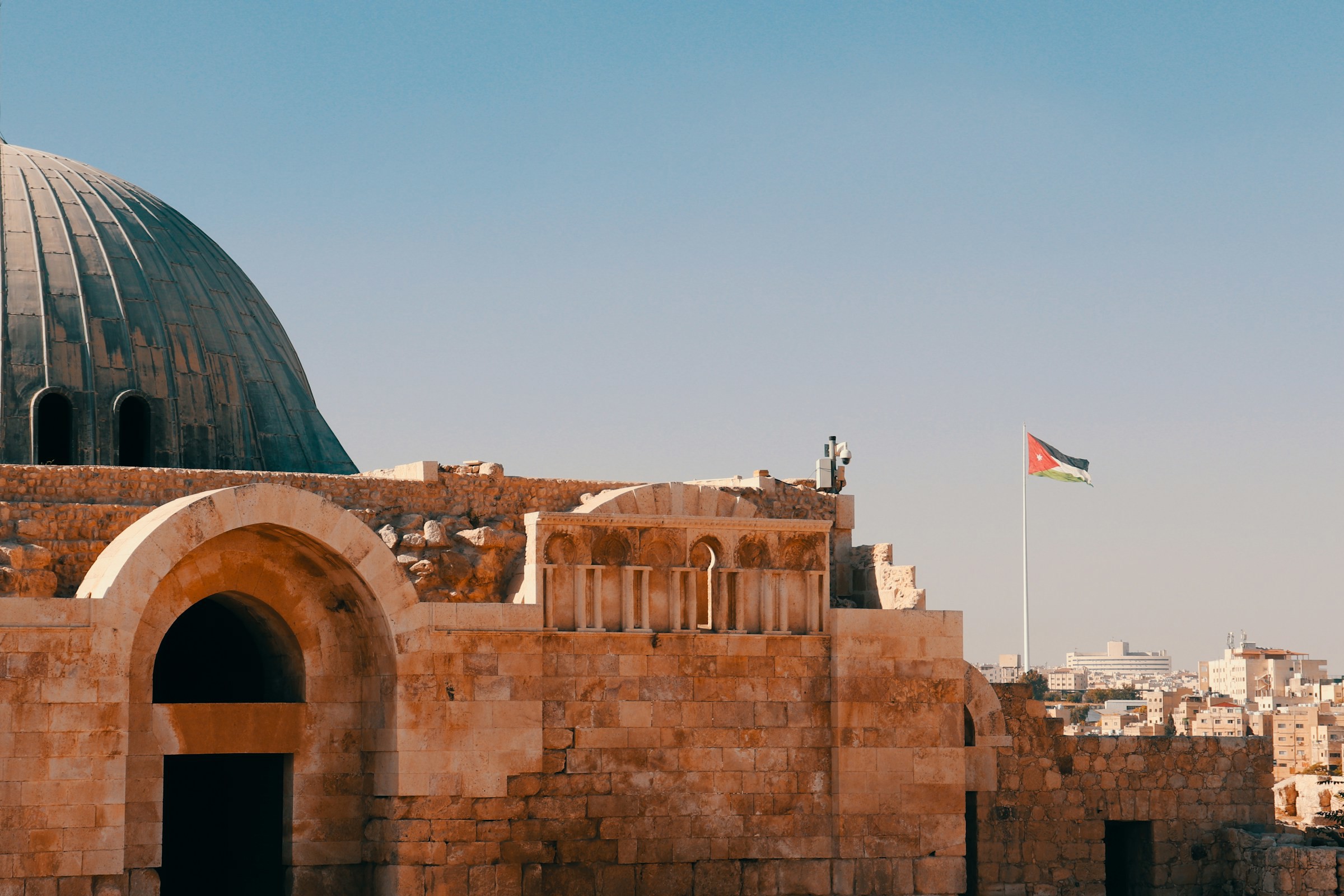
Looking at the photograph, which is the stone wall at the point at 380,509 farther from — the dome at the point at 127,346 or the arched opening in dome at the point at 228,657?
the dome at the point at 127,346

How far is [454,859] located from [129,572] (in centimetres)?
479

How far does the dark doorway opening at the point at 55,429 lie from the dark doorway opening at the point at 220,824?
14.6 feet

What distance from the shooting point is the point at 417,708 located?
67.3ft

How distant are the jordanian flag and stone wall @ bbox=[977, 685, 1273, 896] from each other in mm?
8978

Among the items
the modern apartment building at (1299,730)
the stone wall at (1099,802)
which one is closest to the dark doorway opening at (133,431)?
the stone wall at (1099,802)

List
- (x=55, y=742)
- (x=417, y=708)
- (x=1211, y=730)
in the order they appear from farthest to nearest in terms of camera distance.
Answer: (x=1211, y=730), (x=417, y=708), (x=55, y=742)

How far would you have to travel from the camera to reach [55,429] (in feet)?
80.6

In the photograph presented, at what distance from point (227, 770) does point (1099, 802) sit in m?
11.9

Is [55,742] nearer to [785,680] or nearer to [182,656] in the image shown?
[182,656]

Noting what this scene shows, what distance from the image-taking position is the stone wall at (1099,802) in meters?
25.1

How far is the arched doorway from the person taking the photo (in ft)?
70.3

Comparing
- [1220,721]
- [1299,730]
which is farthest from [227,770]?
[1299,730]

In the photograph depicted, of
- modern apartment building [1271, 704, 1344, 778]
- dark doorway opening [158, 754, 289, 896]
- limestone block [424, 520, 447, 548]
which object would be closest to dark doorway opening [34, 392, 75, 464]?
dark doorway opening [158, 754, 289, 896]

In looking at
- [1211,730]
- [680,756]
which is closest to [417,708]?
[680,756]
